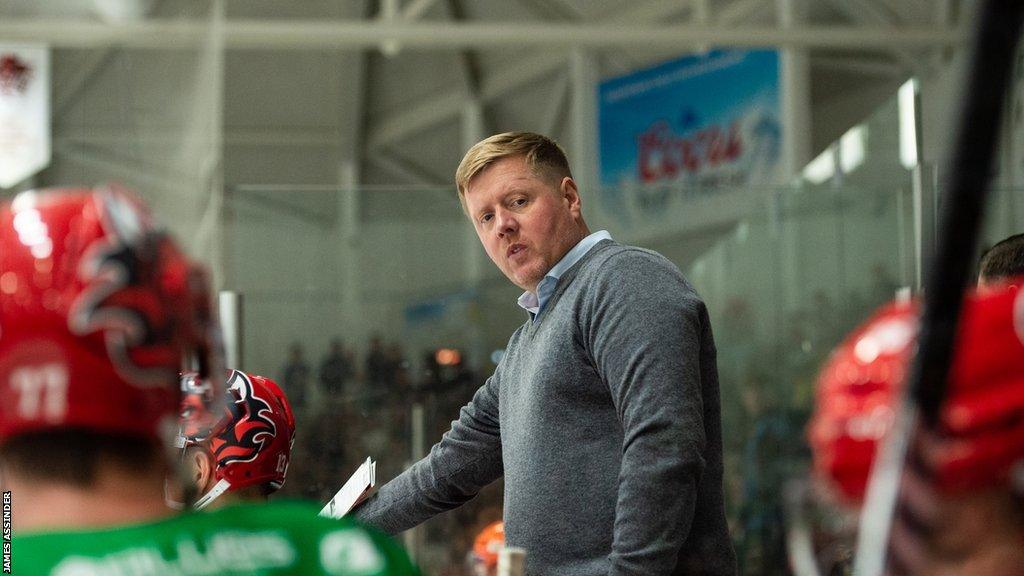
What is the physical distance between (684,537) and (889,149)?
5130mm

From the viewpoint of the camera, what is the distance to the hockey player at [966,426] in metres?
0.92

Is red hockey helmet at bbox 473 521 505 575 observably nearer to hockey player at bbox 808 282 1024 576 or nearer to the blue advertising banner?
hockey player at bbox 808 282 1024 576

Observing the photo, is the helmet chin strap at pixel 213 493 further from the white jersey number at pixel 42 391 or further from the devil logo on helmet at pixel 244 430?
the white jersey number at pixel 42 391

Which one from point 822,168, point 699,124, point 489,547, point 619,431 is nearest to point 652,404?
point 619,431

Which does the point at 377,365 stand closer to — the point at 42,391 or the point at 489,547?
the point at 489,547

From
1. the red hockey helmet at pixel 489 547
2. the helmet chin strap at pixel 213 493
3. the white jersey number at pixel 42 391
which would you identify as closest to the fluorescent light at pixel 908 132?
the red hockey helmet at pixel 489 547

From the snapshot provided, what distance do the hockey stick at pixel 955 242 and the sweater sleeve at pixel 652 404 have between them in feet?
4.38

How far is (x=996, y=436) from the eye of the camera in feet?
3.01

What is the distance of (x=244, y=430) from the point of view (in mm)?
2543

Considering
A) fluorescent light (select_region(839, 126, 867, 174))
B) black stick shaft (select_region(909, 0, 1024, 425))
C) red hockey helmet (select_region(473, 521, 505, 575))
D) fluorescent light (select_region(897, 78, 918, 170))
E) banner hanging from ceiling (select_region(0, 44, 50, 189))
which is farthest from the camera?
banner hanging from ceiling (select_region(0, 44, 50, 189))

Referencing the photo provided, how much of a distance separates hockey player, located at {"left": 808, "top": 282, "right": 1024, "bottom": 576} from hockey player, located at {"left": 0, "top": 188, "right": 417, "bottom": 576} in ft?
1.12

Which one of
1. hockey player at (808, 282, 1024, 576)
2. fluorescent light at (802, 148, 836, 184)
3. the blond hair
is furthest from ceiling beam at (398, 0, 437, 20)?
hockey player at (808, 282, 1024, 576)

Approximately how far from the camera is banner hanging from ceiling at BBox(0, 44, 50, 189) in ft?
28.1

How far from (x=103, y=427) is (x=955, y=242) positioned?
611mm
